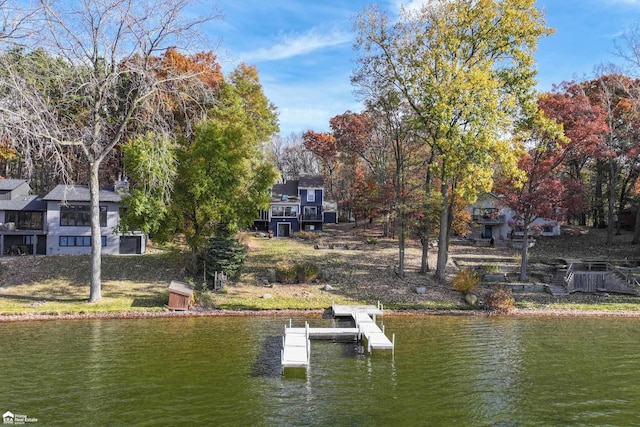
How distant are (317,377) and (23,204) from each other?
37.4 metres

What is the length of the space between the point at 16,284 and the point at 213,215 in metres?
14.4

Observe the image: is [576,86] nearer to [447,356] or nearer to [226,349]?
[447,356]

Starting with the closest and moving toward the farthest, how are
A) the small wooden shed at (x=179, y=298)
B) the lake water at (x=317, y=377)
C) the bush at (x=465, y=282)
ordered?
the lake water at (x=317, y=377), the small wooden shed at (x=179, y=298), the bush at (x=465, y=282)

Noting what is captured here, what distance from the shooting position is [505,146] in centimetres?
→ 2861

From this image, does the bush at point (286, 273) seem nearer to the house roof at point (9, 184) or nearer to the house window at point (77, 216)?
the house window at point (77, 216)

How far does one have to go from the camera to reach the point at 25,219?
42250 millimetres

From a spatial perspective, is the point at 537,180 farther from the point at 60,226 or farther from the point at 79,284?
the point at 60,226

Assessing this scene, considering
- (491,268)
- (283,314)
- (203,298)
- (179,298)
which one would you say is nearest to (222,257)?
(203,298)

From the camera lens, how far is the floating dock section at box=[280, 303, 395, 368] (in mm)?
17609

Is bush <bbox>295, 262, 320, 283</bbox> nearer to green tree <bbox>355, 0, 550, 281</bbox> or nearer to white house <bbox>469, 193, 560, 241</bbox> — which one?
green tree <bbox>355, 0, 550, 281</bbox>

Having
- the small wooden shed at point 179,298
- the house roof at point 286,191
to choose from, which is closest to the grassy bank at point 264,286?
the small wooden shed at point 179,298

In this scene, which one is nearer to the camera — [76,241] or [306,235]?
[76,241]

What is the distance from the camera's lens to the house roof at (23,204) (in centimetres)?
4131

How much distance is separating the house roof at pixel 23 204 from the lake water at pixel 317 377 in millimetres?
20961
